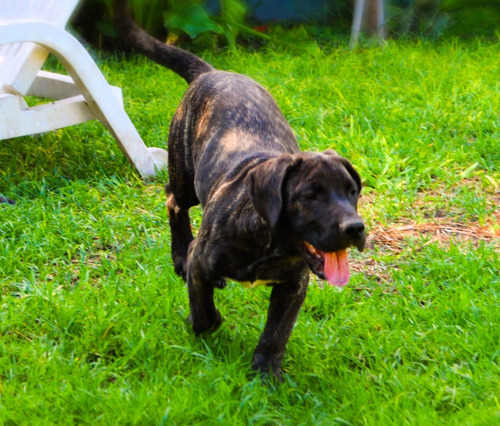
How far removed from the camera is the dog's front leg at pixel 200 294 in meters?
3.70

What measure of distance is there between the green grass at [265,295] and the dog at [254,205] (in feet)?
0.91

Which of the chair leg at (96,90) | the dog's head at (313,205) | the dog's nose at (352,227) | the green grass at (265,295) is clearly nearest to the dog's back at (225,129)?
the dog's head at (313,205)

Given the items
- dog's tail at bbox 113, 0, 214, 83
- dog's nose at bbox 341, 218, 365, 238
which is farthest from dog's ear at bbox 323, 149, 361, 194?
dog's tail at bbox 113, 0, 214, 83

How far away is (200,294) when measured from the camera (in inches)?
147

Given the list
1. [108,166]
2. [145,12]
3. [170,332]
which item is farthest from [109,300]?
[145,12]

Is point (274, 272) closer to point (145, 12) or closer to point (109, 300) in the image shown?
point (109, 300)

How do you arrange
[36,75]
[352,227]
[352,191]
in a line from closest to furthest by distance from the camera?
[352,227] → [352,191] → [36,75]

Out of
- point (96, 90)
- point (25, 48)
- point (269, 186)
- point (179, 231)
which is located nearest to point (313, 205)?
point (269, 186)

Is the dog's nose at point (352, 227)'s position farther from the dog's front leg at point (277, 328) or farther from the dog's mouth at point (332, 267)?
the dog's front leg at point (277, 328)

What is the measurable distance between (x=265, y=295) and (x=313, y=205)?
1.25 meters

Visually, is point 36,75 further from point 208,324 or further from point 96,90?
point 208,324

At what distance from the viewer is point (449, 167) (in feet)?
19.1

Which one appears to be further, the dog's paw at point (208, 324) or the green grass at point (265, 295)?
the dog's paw at point (208, 324)

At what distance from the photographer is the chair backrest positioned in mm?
5445
